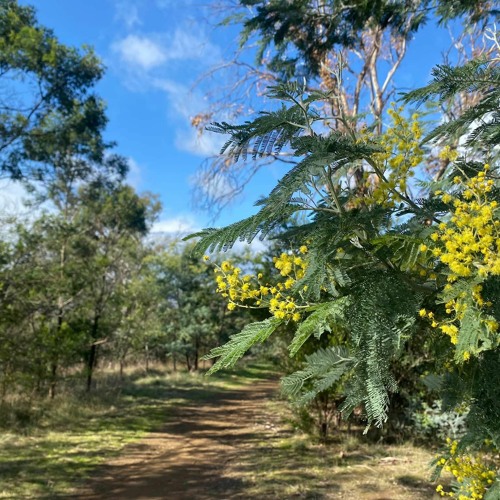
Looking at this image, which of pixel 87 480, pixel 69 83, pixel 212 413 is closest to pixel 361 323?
pixel 87 480

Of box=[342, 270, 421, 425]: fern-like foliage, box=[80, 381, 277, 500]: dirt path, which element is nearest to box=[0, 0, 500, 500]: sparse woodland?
box=[342, 270, 421, 425]: fern-like foliage

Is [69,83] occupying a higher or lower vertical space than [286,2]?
higher

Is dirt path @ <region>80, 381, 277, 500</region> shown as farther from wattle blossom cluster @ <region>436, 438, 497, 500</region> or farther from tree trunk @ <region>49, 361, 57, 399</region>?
wattle blossom cluster @ <region>436, 438, 497, 500</region>

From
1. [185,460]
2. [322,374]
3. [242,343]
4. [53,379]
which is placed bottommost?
[185,460]

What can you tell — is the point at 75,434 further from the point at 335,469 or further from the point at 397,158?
the point at 397,158

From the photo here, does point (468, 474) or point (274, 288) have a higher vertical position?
point (274, 288)

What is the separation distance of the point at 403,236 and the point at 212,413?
11.0m

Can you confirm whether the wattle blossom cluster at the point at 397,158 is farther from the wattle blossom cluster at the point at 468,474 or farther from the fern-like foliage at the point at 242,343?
the wattle blossom cluster at the point at 468,474

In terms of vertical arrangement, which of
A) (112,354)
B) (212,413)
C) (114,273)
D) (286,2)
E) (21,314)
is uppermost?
(286,2)

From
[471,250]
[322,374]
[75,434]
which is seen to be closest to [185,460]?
[75,434]

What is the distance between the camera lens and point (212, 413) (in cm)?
1167

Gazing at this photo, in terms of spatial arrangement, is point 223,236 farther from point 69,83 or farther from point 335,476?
point 69,83

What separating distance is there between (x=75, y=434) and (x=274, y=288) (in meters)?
8.05

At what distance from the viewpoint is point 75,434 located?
847 centimetres
